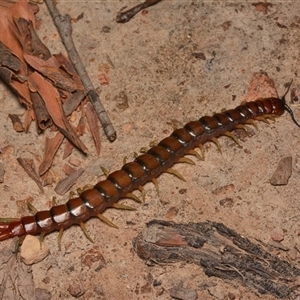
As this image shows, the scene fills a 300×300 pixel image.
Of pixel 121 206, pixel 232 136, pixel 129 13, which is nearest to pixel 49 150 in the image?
pixel 121 206

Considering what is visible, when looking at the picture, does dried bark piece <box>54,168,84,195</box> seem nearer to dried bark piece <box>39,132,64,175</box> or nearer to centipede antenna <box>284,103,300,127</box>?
dried bark piece <box>39,132,64,175</box>

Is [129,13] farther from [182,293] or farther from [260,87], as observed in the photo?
[182,293]

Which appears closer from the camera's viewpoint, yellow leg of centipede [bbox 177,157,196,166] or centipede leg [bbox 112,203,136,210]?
centipede leg [bbox 112,203,136,210]

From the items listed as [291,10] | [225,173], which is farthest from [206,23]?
[225,173]

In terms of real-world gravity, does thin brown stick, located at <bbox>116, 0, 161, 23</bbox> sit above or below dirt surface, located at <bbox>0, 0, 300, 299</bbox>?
above

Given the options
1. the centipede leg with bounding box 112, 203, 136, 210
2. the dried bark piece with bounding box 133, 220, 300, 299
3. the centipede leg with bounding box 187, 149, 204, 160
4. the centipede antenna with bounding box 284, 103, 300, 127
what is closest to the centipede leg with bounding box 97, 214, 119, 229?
the centipede leg with bounding box 112, 203, 136, 210
